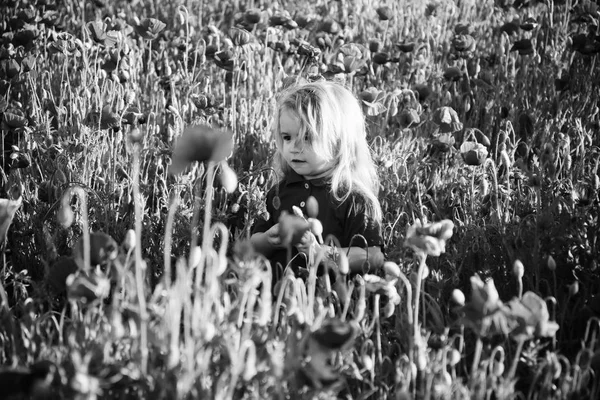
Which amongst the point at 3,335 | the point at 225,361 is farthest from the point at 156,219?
the point at 225,361

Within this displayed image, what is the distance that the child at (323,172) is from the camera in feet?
8.14

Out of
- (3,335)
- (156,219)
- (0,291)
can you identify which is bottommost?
(156,219)

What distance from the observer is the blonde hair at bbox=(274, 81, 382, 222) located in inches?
98.2

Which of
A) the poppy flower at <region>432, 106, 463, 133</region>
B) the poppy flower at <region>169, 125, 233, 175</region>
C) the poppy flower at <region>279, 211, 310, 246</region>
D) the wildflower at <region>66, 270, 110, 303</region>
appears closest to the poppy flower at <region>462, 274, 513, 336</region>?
the poppy flower at <region>279, 211, 310, 246</region>

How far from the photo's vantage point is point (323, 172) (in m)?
2.55

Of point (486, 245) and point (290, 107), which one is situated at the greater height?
point (290, 107)

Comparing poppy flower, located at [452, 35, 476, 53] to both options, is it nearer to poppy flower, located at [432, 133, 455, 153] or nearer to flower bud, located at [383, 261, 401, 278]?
poppy flower, located at [432, 133, 455, 153]

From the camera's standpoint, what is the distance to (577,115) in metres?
3.73

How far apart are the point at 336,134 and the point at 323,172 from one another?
13 centimetres

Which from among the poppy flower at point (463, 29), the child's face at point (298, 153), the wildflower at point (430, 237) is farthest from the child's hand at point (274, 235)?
the poppy flower at point (463, 29)

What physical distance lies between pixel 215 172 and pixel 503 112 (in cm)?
144

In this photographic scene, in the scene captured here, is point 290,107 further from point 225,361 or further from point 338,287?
point 225,361

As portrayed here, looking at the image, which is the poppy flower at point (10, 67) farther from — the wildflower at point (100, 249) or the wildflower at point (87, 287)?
the wildflower at point (87, 287)

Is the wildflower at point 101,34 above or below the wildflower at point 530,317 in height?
below
